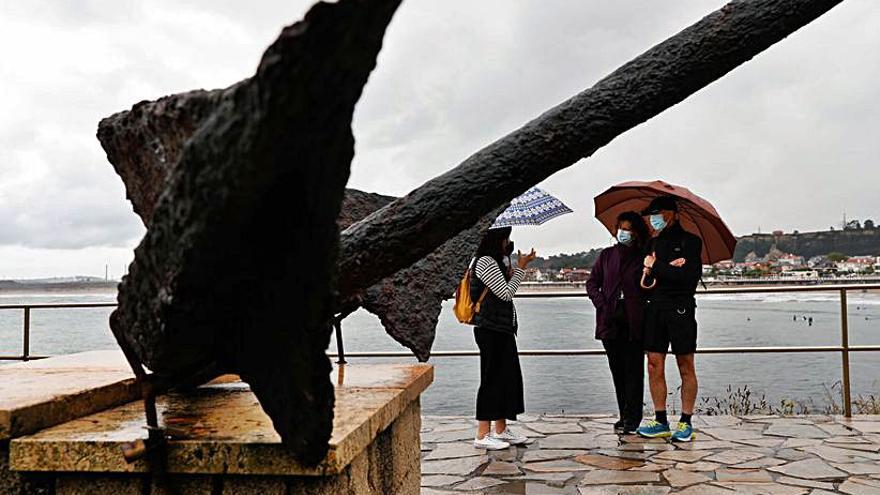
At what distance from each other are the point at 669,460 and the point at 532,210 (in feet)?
6.29

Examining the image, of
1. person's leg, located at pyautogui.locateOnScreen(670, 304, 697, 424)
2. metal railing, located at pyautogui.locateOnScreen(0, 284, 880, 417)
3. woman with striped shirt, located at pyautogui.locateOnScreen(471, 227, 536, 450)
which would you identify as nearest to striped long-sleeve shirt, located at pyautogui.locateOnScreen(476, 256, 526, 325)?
woman with striped shirt, located at pyautogui.locateOnScreen(471, 227, 536, 450)

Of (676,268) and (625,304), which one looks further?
(625,304)

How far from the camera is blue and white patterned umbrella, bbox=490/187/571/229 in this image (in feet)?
19.0

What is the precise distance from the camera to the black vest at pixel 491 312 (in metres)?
5.52

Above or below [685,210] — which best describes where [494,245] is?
below

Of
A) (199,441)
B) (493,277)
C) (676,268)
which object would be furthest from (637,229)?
(199,441)

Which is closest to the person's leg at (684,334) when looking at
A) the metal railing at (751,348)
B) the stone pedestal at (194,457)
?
the metal railing at (751,348)

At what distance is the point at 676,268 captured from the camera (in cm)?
553

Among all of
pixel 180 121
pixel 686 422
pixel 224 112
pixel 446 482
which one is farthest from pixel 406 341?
pixel 686 422

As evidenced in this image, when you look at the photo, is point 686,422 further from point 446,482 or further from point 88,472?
point 88,472

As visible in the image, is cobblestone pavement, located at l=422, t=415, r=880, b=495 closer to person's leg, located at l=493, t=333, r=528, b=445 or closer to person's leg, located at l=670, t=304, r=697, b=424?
person's leg, located at l=493, t=333, r=528, b=445

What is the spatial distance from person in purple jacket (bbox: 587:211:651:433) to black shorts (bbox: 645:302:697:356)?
178mm

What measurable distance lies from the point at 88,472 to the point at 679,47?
5.60ft

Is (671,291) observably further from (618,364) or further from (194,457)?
(194,457)
